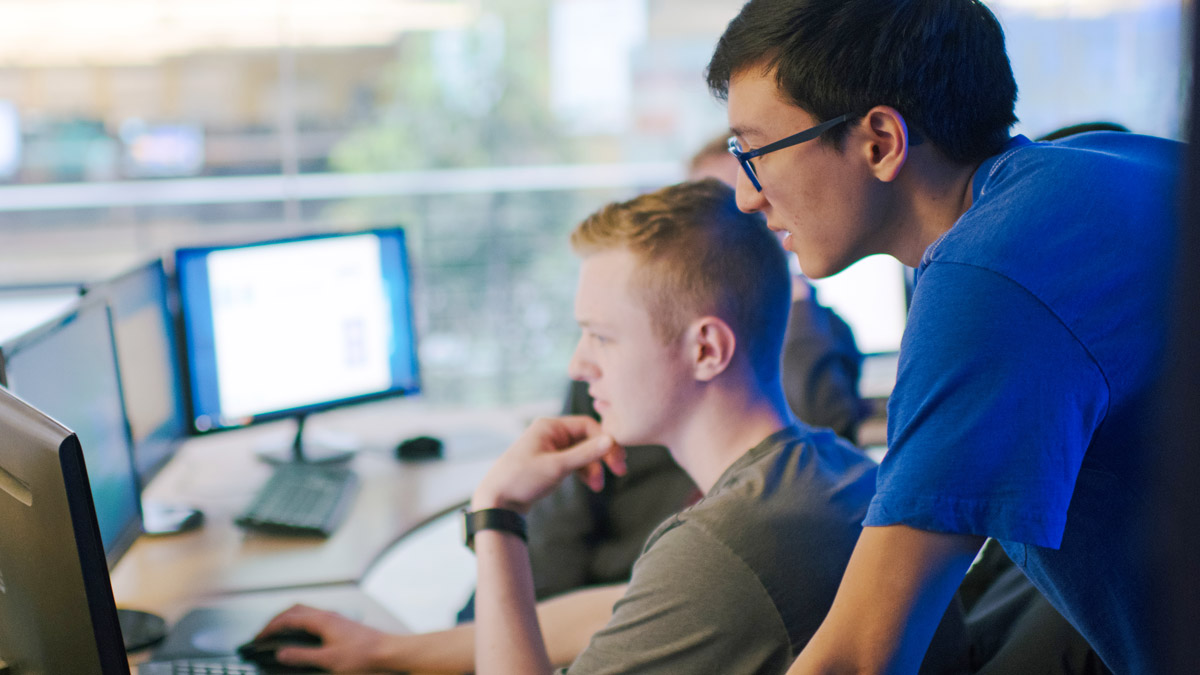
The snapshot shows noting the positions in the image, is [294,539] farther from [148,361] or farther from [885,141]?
[885,141]

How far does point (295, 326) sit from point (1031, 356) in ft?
5.45

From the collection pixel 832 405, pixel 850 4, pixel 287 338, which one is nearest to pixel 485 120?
pixel 287 338

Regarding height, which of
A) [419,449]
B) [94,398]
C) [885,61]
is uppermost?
[885,61]

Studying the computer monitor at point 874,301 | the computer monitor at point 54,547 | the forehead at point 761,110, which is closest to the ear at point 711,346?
the forehead at point 761,110

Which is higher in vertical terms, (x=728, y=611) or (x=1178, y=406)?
(x=1178, y=406)

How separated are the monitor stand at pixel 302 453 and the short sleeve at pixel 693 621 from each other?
4.16 feet

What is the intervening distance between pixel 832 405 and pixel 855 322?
862 mm

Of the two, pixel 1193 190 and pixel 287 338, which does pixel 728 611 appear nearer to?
pixel 1193 190

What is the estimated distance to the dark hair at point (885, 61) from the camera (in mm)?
890

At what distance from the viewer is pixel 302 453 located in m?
2.19

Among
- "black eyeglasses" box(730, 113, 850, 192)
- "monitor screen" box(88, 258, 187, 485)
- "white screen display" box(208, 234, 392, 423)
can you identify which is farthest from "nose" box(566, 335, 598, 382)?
"white screen display" box(208, 234, 392, 423)

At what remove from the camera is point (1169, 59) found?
309 millimetres

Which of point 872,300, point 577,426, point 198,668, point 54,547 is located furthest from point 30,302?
point 872,300

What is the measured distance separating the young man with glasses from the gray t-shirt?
0.18m
